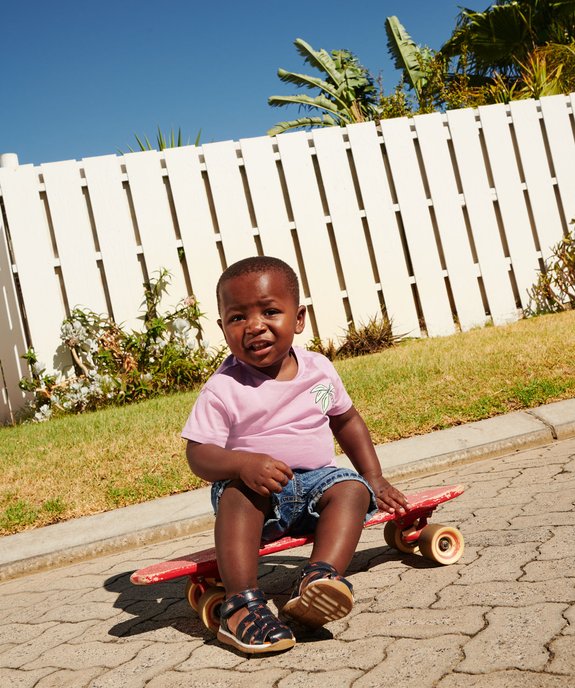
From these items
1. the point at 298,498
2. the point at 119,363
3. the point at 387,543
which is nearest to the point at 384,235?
the point at 119,363

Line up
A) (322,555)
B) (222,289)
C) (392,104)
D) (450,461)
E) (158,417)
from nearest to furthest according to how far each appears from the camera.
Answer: (322,555) < (222,289) < (450,461) < (158,417) < (392,104)

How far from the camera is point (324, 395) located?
109 inches

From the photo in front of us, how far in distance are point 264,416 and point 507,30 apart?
16.7 metres

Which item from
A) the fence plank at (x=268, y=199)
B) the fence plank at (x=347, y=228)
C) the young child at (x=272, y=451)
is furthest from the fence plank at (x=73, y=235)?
the young child at (x=272, y=451)

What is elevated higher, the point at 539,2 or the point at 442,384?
the point at 539,2

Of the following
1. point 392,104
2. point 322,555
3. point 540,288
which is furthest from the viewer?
point 392,104

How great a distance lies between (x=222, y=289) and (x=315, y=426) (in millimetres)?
567

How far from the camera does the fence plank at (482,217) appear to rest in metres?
8.52

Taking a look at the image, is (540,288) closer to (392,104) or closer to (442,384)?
(442,384)

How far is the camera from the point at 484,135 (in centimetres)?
872

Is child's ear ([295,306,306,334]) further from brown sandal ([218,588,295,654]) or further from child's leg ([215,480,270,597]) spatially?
brown sandal ([218,588,295,654])

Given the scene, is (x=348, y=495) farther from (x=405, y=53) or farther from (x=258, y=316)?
(x=405, y=53)

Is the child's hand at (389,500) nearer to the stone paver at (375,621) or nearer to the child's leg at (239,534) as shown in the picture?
the stone paver at (375,621)

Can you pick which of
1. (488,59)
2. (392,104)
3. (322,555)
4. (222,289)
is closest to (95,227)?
(222,289)
